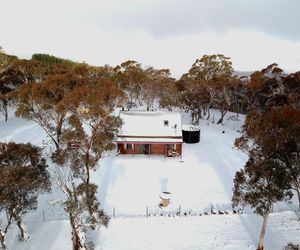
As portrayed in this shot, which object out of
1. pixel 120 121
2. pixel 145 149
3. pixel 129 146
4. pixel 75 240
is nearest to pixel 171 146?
pixel 145 149

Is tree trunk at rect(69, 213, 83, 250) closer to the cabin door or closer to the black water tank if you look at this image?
the cabin door

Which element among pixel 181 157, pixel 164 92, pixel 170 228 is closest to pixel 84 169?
pixel 170 228

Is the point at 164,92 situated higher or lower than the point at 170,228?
higher

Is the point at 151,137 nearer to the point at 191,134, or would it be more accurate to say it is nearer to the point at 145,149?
the point at 145,149

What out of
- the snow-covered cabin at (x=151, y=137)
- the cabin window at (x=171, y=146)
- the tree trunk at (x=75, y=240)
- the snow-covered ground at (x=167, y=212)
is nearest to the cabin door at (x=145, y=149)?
the snow-covered cabin at (x=151, y=137)

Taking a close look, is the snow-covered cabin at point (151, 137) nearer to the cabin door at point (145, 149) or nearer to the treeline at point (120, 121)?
the cabin door at point (145, 149)

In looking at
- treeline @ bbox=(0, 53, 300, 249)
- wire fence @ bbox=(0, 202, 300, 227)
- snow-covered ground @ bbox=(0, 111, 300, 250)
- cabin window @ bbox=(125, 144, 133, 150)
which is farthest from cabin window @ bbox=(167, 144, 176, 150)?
wire fence @ bbox=(0, 202, 300, 227)

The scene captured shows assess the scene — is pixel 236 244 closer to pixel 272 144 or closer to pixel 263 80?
pixel 272 144
